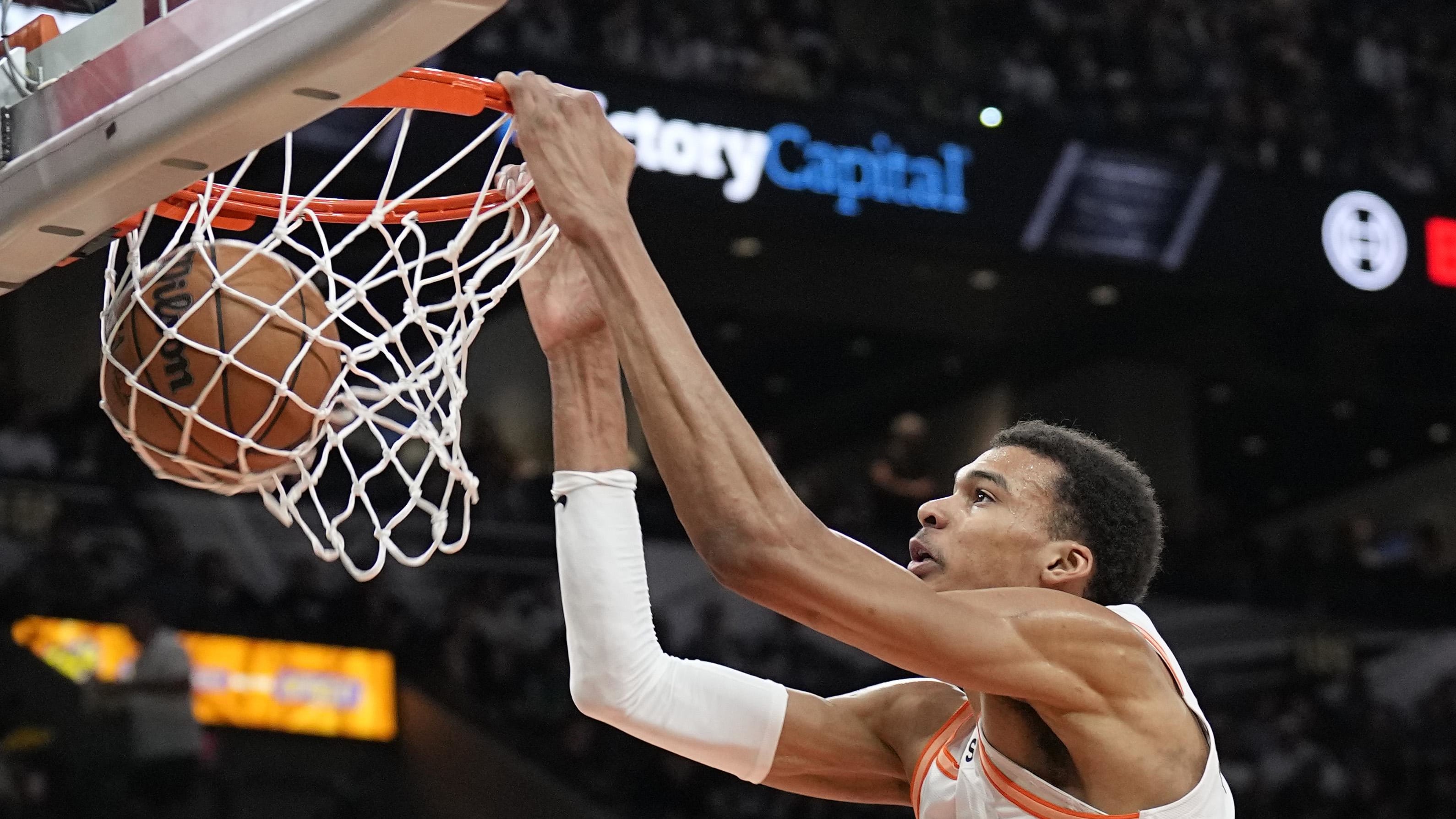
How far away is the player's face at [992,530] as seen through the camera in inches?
99.2

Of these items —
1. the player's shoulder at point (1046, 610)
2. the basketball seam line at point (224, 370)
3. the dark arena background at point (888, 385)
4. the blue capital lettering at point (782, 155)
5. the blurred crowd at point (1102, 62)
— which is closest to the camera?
the player's shoulder at point (1046, 610)

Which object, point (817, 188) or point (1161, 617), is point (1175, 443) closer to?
point (1161, 617)

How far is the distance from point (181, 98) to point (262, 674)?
6520 mm

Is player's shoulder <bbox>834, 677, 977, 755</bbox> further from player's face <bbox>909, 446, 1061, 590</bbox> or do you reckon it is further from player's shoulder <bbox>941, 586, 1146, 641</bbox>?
player's shoulder <bbox>941, 586, 1146, 641</bbox>

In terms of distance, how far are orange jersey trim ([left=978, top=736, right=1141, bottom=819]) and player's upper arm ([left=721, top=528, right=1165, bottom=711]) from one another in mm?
A: 131

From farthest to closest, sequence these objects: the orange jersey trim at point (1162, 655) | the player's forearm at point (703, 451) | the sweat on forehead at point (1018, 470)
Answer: the sweat on forehead at point (1018, 470) → the orange jersey trim at point (1162, 655) → the player's forearm at point (703, 451)

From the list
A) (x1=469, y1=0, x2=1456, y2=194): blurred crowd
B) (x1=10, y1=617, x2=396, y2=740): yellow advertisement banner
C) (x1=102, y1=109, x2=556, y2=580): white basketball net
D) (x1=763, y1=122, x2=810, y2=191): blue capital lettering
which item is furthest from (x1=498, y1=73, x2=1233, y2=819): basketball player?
(x1=763, y1=122, x2=810, y2=191): blue capital lettering

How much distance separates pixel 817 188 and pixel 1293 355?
606 centimetres

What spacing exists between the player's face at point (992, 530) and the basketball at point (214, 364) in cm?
88

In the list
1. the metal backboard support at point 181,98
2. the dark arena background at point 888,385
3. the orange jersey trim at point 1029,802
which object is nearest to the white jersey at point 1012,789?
the orange jersey trim at point 1029,802

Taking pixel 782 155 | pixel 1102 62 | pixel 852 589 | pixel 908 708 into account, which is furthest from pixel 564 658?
pixel 852 589

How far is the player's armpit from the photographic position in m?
2.71

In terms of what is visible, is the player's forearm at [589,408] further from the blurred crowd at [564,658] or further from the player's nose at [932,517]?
the blurred crowd at [564,658]

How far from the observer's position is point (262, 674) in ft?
26.7
